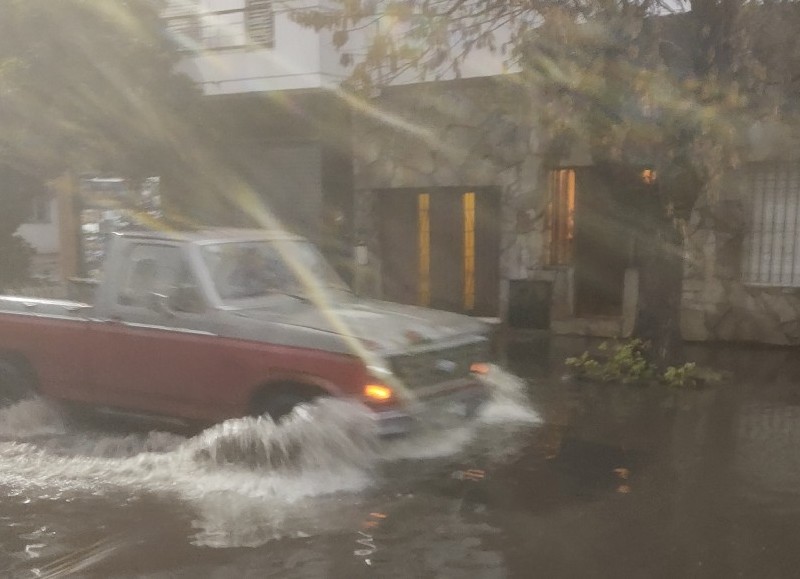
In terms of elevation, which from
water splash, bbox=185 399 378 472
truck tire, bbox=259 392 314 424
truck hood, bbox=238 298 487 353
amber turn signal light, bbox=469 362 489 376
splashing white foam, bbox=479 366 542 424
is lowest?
splashing white foam, bbox=479 366 542 424

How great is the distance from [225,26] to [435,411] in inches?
347

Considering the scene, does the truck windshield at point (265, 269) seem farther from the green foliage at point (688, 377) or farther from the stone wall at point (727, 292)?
the stone wall at point (727, 292)

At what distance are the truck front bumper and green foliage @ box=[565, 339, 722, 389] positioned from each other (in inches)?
113

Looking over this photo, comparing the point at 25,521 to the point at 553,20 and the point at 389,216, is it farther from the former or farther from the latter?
the point at 389,216

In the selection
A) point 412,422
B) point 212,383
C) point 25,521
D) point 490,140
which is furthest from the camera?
point 490,140

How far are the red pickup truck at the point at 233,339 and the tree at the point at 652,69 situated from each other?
2644 mm

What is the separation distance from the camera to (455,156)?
12.3m

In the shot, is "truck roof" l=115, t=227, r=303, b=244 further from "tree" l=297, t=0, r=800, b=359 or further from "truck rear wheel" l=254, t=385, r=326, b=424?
"tree" l=297, t=0, r=800, b=359

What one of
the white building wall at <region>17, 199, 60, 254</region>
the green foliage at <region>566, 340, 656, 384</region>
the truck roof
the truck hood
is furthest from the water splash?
the white building wall at <region>17, 199, 60, 254</region>

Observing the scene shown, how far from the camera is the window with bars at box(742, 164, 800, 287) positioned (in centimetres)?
1072

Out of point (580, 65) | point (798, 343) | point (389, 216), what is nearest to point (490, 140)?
point (389, 216)

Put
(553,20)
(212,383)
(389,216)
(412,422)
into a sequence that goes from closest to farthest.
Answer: (412,422) → (212,383) → (553,20) → (389,216)

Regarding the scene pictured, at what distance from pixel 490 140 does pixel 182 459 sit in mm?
7428

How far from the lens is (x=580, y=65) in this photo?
25.7 ft
